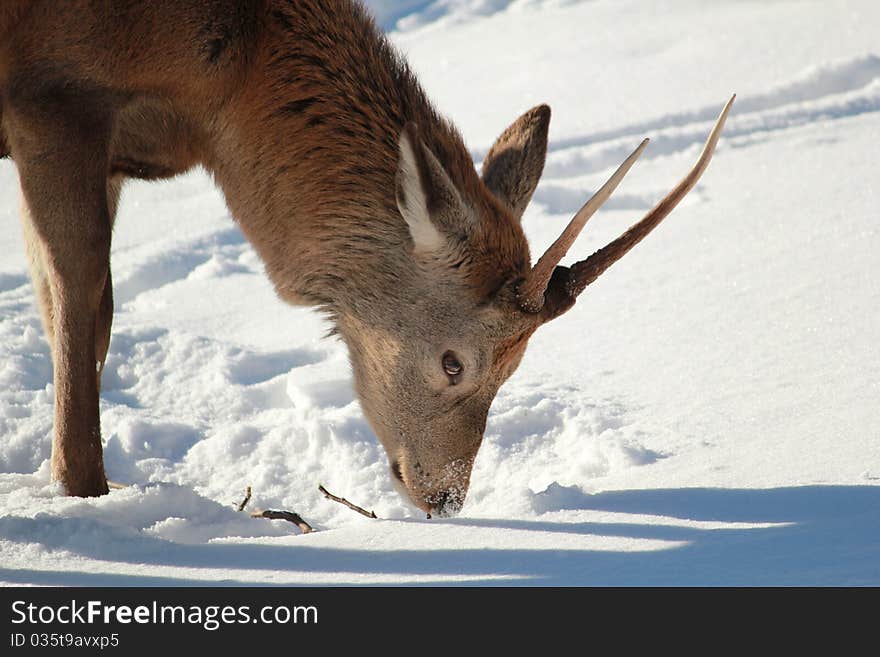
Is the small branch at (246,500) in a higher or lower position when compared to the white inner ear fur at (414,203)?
lower

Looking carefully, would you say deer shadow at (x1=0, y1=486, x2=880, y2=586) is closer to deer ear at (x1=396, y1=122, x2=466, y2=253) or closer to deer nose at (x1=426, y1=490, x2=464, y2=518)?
deer nose at (x1=426, y1=490, x2=464, y2=518)

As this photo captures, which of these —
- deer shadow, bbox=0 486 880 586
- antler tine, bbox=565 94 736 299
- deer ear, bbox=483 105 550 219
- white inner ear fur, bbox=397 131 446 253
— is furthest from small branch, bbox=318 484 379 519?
deer ear, bbox=483 105 550 219

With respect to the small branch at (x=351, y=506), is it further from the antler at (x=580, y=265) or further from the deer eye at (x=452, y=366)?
the antler at (x=580, y=265)

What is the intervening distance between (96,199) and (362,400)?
4.03 feet

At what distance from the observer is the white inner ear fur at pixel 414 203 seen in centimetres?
372

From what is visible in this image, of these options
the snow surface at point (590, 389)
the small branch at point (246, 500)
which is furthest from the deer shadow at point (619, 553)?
the small branch at point (246, 500)

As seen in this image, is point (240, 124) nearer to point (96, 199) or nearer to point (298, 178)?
point (298, 178)

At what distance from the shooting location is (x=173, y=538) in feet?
12.7

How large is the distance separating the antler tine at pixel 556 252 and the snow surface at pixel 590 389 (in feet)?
2.23

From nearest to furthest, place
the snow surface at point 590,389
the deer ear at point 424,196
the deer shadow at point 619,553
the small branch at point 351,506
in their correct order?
the deer shadow at point 619,553 → the snow surface at point 590,389 → the deer ear at point 424,196 → the small branch at point 351,506

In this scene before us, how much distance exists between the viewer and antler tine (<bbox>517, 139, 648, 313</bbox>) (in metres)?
3.77

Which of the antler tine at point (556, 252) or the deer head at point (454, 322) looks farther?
the deer head at point (454, 322)

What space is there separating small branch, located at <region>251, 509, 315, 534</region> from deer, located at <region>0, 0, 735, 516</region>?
378mm

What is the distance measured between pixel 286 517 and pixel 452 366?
0.86 meters
